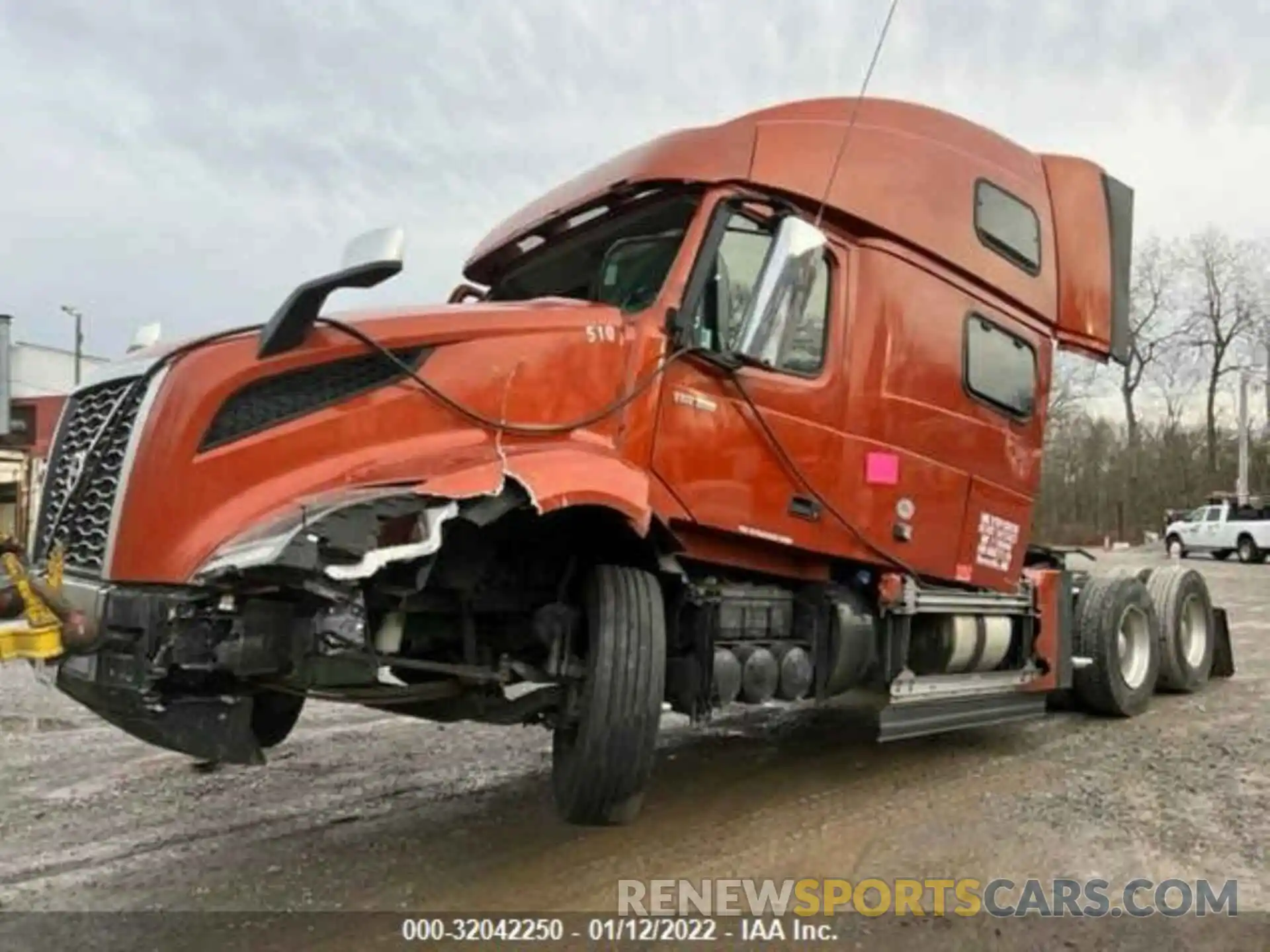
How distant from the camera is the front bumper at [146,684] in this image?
3.48 metres

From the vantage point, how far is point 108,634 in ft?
11.6

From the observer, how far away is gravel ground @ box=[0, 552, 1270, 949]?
13.8 feet

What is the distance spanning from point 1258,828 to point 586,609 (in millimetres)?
3294

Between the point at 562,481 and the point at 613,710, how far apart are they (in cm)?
84

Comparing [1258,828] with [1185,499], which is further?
[1185,499]

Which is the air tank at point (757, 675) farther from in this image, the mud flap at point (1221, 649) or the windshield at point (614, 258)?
the mud flap at point (1221, 649)

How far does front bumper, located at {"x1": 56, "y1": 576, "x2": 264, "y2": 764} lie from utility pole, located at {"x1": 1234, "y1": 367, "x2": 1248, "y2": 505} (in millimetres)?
42559

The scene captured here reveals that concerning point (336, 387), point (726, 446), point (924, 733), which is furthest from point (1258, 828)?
point (336, 387)

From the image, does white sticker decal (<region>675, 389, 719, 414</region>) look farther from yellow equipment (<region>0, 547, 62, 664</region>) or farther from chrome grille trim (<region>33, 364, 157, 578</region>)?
yellow equipment (<region>0, 547, 62, 664</region>)

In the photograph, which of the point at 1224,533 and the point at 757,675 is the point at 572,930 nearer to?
the point at 757,675

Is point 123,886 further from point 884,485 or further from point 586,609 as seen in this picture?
point 884,485

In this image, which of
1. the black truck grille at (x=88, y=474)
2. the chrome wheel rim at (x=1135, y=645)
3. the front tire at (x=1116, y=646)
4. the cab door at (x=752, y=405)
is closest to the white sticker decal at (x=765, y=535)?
the cab door at (x=752, y=405)

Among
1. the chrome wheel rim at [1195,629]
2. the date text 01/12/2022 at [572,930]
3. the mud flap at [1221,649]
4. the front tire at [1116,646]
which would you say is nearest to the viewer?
the date text 01/12/2022 at [572,930]

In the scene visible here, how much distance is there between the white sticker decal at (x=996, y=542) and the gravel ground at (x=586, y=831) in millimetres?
1161
